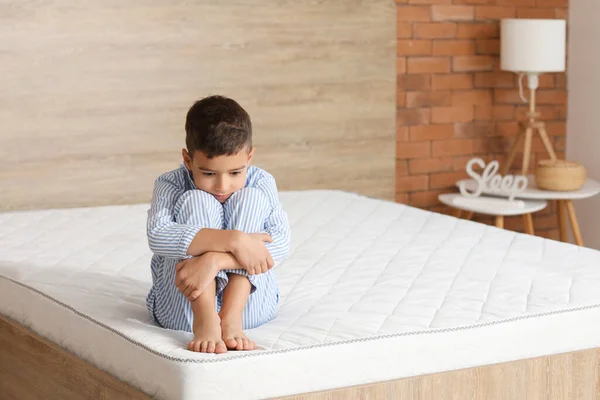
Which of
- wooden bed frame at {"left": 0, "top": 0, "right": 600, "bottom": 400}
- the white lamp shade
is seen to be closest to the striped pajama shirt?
wooden bed frame at {"left": 0, "top": 0, "right": 600, "bottom": 400}

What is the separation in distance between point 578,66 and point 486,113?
0.47 m

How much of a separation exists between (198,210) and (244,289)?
0.60 feet

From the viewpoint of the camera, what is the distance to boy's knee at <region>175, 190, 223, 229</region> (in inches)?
77.8

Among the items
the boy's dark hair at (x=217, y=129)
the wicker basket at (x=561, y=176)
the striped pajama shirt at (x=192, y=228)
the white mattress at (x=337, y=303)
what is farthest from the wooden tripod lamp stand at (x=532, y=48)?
the boy's dark hair at (x=217, y=129)

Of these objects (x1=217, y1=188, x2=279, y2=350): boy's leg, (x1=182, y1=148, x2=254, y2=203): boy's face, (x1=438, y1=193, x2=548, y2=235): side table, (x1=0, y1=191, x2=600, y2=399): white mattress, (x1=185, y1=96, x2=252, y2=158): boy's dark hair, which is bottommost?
(x1=438, y1=193, x2=548, y2=235): side table

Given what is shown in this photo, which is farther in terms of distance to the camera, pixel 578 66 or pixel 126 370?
pixel 578 66

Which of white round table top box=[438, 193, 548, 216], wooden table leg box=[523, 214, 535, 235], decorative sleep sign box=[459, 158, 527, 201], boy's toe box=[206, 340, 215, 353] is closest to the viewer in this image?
boy's toe box=[206, 340, 215, 353]

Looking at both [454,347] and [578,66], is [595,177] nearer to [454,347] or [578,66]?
[578,66]

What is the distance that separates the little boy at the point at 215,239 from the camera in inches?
74.1

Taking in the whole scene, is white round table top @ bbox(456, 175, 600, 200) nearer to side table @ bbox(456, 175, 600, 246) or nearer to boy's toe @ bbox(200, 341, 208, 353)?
side table @ bbox(456, 175, 600, 246)

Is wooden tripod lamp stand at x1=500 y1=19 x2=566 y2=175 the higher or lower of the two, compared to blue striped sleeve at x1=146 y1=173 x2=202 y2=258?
higher

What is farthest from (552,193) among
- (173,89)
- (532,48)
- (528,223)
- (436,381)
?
(436,381)

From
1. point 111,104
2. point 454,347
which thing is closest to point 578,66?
point 111,104

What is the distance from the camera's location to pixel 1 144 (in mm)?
3465
